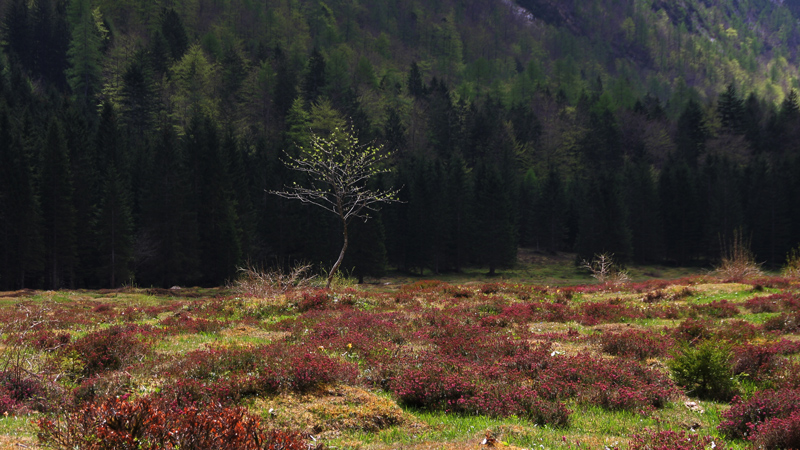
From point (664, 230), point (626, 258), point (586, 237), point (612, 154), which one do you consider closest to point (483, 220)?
point (586, 237)

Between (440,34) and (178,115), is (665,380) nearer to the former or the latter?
(178,115)

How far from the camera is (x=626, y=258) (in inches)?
2884

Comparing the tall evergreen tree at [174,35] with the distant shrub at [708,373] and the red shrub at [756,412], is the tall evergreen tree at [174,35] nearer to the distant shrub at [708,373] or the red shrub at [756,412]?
the distant shrub at [708,373]

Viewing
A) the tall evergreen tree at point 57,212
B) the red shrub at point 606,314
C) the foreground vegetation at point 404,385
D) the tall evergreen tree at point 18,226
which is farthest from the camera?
the tall evergreen tree at point 57,212

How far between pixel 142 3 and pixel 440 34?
8385cm

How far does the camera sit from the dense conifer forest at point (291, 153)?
4944 cm

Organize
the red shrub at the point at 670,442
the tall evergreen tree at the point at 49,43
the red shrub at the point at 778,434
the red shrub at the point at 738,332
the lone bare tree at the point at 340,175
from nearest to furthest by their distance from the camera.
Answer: the red shrub at the point at 670,442 → the red shrub at the point at 778,434 → the red shrub at the point at 738,332 → the lone bare tree at the point at 340,175 → the tall evergreen tree at the point at 49,43

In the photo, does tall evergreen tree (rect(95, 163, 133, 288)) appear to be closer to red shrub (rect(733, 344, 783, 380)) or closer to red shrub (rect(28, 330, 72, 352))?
red shrub (rect(28, 330, 72, 352))

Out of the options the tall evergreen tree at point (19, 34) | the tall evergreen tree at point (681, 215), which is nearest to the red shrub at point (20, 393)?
the tall evergreen tree at point (681, 215)

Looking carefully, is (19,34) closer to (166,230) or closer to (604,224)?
(166,230)

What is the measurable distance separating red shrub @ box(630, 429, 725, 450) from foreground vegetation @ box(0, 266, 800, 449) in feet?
0.09

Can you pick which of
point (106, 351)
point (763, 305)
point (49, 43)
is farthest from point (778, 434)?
point (49, 43)

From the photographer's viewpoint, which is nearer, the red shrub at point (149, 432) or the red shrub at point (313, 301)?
the red shrub at point (149, 432)

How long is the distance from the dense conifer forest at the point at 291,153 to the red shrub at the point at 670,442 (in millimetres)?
41800
